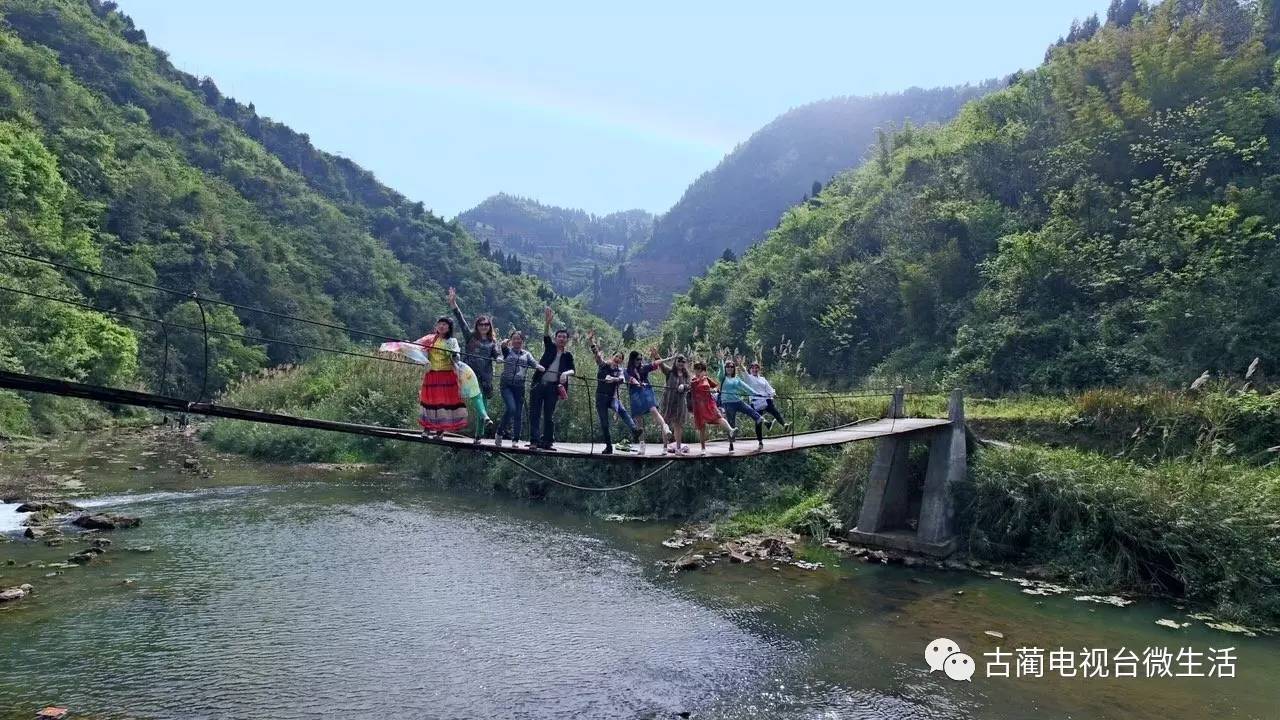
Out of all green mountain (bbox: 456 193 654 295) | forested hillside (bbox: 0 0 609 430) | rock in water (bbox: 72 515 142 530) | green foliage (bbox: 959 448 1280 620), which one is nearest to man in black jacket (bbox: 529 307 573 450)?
green foliage (bbox: 959 448 1280 620)

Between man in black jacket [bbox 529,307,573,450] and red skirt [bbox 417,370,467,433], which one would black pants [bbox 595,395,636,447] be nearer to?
man in black jacket [bbox 529,307,573,450]

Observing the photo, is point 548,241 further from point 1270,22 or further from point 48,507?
point 48,507

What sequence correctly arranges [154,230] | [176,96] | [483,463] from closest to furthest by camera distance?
[483,463]
[154,230]
[176,96]

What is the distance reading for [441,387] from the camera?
686 cm

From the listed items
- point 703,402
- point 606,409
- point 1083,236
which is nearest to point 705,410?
point 703,402

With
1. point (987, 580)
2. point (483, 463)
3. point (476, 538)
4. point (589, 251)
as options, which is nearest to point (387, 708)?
point (476, 538)

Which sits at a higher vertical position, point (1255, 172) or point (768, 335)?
point (1255, 172)

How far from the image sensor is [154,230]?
132ft

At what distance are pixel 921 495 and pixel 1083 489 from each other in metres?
2.78

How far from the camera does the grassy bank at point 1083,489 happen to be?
8.85 m

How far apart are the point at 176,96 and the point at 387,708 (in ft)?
222

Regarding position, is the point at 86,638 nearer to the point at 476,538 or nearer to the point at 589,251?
the point at 476,538

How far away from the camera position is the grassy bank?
29.0 feet

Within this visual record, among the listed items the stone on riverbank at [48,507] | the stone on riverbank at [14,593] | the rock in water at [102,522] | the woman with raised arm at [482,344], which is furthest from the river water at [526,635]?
the woman with raised arm at [482,344]
